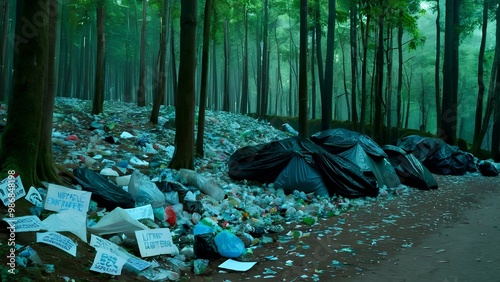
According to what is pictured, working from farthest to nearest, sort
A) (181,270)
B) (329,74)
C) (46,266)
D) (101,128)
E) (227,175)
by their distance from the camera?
(329,74)
(101,128)
(227,175)
(181,270)
(46,266)

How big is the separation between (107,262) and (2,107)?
9.34 metres

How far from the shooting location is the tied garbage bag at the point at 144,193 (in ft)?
16.4

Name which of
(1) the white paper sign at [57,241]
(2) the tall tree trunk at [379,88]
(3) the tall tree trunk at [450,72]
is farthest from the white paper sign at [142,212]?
(3) the tall tree trunk at [450,72]

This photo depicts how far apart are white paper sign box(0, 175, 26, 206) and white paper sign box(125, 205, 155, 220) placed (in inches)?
41.9

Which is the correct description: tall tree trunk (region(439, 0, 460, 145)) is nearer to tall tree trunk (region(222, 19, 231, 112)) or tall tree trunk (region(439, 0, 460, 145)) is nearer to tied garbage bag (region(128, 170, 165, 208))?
tall tree trunk (region(222, 19, 231, 112))

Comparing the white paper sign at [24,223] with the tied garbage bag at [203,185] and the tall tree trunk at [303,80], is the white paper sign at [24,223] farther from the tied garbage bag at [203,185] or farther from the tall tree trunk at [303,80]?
the tall tree trunk at [303,80]

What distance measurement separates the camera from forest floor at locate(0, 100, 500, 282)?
3.38m

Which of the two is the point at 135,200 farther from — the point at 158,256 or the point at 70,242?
the point at 70,242

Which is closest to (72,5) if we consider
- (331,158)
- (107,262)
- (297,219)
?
(331,158)

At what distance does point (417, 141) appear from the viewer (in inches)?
475

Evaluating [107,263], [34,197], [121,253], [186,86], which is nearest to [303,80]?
[186,86]

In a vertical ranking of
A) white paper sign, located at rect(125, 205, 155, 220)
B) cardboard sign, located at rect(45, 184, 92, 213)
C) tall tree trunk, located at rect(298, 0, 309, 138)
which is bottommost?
white paper sign, located at rect(125, 205, 155, 220)

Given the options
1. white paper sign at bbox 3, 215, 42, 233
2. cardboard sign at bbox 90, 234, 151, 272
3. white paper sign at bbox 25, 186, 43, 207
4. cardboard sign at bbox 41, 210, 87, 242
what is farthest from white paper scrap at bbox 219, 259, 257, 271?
white paper sign at bbox 25, 186, 43, 207

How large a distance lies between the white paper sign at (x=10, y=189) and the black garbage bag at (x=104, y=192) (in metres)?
1.01
